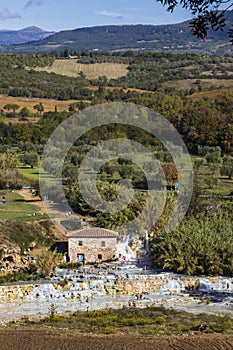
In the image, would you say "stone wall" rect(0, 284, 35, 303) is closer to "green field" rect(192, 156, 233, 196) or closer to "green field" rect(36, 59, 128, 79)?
"green field" rect(192, 156, 233, 196)

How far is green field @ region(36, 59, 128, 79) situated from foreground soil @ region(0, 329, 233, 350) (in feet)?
342

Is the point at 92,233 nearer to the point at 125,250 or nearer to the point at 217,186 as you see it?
the point at 125,250

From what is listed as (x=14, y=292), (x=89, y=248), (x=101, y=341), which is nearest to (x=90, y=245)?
(x=89, y=248)

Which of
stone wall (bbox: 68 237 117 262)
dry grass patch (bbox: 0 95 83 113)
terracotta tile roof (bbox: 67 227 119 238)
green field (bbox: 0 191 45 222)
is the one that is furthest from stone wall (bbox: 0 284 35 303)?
dry grass patch (bbox: 0 95 83 113)

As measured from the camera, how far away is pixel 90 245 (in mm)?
33281

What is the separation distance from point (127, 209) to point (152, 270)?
6.75 m

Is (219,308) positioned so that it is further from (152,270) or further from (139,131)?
(139,131)

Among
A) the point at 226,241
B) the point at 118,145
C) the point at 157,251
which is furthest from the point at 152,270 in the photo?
the point at 118,145

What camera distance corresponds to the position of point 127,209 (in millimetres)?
38438

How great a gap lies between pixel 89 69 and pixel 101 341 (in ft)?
372

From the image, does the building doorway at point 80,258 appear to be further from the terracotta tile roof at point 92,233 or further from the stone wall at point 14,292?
the stone wall at point 14,292

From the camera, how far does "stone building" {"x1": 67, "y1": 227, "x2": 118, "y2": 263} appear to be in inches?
1308

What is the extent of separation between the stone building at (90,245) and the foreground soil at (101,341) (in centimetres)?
1024

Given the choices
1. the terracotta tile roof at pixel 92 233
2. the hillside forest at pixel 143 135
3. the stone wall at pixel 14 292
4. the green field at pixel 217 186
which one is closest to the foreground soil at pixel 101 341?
the stone wall at pixel 14 292
